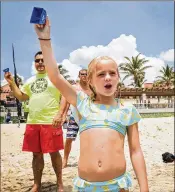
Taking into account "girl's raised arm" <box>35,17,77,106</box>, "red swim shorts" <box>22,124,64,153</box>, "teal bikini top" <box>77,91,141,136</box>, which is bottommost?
"red swim shorts" <box>22,124,64,153</box>

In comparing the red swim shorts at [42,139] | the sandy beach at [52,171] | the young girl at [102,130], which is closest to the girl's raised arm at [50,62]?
the young girl at [102,130]

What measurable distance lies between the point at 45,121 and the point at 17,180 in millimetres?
1489

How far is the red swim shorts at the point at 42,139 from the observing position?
12.7 feet

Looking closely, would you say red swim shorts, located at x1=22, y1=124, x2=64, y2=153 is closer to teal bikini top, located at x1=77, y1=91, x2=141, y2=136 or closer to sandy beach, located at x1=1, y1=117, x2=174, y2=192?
sandy beach, located at x1=1, y1=117, x2=174, y2=192

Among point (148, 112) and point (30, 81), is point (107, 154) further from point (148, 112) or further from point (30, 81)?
point (148, 112)

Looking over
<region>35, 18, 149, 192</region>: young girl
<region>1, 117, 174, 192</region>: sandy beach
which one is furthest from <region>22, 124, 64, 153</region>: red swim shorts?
<region>35, 18, 149, 192</region>: young girl

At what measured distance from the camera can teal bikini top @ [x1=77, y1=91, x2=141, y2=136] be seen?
6.68 ft

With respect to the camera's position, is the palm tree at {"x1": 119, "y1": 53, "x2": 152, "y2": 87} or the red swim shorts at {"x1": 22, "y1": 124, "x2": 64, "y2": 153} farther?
the palm tree at {"x1": 119, "y1": 53, "x2": 152, "y2": 87}

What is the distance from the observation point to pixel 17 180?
4.92m

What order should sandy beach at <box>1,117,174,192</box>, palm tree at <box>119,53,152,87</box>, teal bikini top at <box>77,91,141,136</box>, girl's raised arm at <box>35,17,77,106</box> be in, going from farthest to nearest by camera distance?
palm tree at <box>119,53,152,87</box> → sandy beach at <box>1,117,174,192</box> → teal bikini top at <box>77,91,141,136</box> → girl's raised arm at <box>35,17,77,106</box>

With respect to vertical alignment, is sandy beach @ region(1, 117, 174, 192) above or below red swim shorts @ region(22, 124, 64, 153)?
below

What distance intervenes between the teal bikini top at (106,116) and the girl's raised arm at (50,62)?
0.10m

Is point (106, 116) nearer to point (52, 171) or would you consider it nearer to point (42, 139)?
point (42, 139)

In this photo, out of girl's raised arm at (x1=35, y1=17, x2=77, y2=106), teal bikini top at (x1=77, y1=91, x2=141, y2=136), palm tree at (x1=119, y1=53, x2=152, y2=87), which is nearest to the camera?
girl's raised arm at (x1=35, y1=17, x2=77, y2=106)
